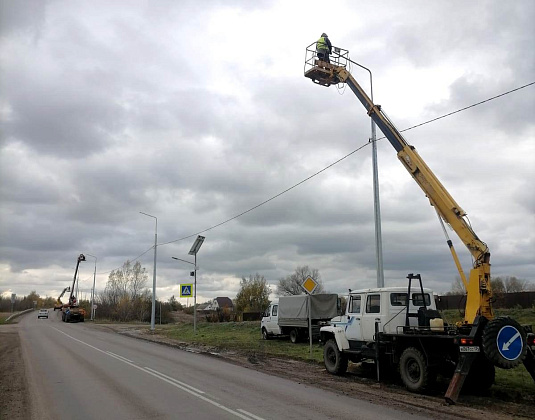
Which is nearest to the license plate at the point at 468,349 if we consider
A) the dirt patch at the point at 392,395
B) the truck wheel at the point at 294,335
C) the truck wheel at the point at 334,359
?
the dirt patch at the point at 392,395

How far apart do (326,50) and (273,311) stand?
15963mm

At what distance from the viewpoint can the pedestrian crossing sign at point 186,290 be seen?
3372 cm

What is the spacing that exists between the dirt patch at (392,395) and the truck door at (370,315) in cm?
127

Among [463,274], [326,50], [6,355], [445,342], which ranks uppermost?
[326,50]

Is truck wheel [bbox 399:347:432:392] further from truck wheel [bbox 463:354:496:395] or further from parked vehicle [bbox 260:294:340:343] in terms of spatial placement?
parked vehicle [bbox 260:294:340:343]

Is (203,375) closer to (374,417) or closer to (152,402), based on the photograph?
(152,402)

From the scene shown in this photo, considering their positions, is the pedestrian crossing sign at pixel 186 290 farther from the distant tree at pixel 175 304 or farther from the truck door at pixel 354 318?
the distant tree at pixel 175 304

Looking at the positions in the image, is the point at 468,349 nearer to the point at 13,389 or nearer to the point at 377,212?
the point at 377,212

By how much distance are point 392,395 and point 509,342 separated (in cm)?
278

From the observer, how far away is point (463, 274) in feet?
39.7

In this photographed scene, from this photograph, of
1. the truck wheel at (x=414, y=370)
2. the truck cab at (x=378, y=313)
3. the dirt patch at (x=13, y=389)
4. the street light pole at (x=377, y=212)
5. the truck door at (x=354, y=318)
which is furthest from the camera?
the street light pole at (x=377, y=212)

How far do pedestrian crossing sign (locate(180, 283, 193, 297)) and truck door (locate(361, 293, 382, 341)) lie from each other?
73.1 ft

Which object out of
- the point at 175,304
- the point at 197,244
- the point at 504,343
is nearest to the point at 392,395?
the point at 504,343

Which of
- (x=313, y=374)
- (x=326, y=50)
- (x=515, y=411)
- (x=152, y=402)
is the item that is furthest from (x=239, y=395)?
(x=326, y=50)
